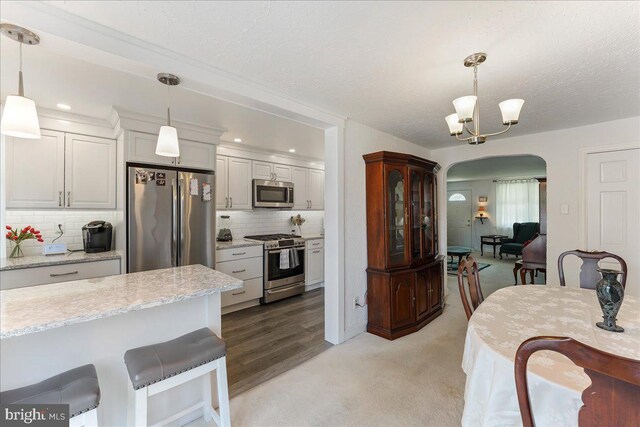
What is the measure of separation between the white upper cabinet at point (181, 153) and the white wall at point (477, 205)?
8.85m

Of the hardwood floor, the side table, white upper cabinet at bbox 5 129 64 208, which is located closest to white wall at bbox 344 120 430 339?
the hardwood floor

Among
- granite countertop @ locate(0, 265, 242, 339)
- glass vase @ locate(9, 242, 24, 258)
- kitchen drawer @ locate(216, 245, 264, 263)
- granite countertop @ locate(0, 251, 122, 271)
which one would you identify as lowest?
kitchen drawer @ locate(216, 245, 264, 263)

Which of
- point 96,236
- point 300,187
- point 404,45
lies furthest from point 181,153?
point 404,45

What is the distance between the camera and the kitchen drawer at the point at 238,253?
3.58 meters

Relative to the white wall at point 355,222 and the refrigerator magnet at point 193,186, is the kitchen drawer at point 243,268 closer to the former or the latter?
the refrigerator magnet at point 193,186

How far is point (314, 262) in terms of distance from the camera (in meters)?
4.71

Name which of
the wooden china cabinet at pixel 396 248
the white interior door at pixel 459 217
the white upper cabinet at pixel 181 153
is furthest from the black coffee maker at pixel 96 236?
the white interior door at pixel 459 217

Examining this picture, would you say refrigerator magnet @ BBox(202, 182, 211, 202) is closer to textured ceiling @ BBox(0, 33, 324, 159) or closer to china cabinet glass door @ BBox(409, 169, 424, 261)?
textured ceiling @ BBox(0, 33, 324, 159)

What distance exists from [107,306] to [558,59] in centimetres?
294

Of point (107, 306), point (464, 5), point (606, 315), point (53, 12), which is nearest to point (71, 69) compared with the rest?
point (53, 12)

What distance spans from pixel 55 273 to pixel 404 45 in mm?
3362

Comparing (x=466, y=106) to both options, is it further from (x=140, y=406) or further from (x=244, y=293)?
(x=244, y=293)

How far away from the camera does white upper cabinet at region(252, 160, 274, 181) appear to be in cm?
436

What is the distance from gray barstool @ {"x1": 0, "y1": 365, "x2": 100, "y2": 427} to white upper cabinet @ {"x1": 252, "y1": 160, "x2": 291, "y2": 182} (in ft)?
11.2
